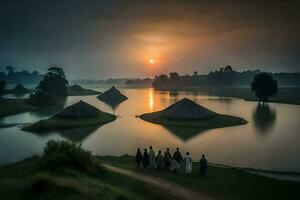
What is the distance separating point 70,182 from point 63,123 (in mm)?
40469

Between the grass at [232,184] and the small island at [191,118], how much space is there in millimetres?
27504

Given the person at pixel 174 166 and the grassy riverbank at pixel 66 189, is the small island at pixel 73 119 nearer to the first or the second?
the person at pixel 174 166

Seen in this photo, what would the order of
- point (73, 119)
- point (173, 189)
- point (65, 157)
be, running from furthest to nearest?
1. point (73, 119)
2. point (65, 157)
3. point (173, 189)

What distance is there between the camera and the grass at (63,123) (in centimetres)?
5176

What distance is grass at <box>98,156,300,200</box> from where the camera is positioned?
19469 mm

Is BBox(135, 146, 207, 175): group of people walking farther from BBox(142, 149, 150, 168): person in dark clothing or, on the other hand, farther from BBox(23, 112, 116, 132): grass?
BBox(23, 112, 116, 132): grass

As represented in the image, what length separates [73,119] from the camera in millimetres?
58594

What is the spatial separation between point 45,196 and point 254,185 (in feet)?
48.9

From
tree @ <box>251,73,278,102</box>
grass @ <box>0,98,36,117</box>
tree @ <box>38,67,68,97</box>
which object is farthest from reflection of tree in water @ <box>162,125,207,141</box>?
tree @ <box>38,67,68,97</box>

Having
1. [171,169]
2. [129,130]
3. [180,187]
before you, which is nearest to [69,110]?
[129,130]

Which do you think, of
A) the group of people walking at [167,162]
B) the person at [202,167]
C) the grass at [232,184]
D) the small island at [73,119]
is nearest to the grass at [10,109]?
the small island at [73,119]

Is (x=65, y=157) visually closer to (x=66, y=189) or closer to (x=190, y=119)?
(x=66, y=189)

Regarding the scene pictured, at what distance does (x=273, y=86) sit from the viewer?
89250mm

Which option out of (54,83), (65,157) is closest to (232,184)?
(65,157)
